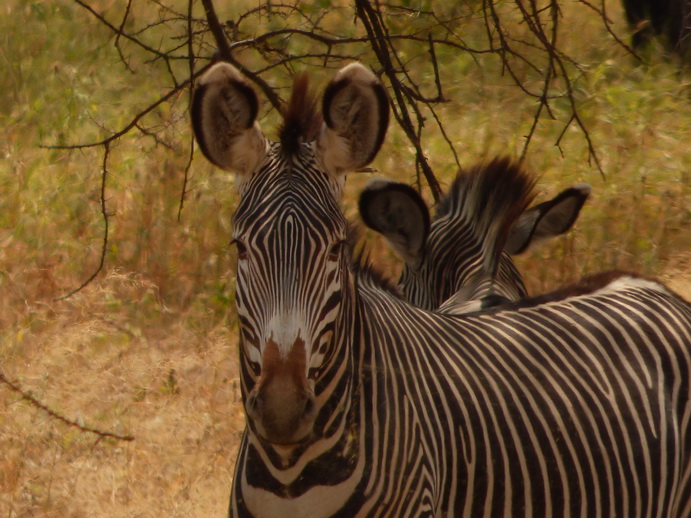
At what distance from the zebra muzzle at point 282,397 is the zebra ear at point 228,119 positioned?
682 mm

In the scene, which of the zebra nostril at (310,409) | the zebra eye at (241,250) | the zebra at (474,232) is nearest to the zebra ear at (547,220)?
the zebra at (474,232)

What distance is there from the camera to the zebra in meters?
4.47

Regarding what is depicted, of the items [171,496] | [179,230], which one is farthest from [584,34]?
[171,496]

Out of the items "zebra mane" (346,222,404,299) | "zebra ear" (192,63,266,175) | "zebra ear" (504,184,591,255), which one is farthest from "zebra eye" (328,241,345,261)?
"zebra ear" (504,184,591,255)

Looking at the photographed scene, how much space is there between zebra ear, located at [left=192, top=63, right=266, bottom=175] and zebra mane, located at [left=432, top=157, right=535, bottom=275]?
6.12 ft

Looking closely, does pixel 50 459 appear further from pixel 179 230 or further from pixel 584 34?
pixel 584 34

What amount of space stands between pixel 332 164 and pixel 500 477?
44.8 inches

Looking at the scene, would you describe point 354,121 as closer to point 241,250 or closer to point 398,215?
point 241,250

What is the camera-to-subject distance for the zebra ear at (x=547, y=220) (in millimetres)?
4730

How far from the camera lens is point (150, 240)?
7746 millimetres

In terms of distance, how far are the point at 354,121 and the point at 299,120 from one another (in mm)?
166

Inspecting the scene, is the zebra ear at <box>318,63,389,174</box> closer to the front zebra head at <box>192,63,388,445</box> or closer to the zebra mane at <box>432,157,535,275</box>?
the front zebra head at <box>192,63,388,445</box>

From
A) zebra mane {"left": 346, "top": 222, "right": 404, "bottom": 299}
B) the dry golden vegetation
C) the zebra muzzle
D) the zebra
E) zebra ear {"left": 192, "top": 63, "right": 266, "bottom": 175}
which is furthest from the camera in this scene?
the dry golden vegetation

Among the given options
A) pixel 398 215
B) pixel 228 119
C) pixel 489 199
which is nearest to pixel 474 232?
pixel 489 199
